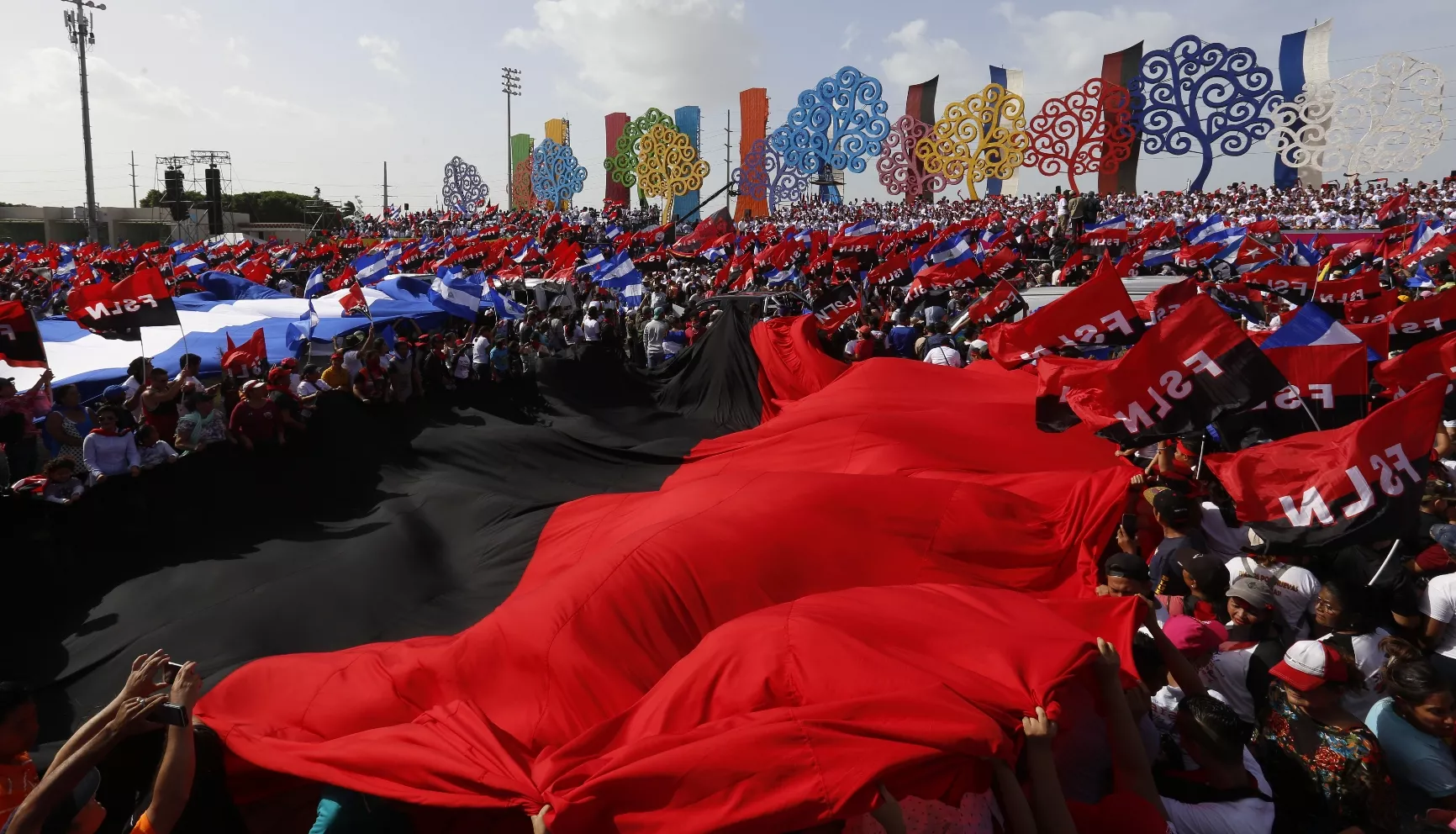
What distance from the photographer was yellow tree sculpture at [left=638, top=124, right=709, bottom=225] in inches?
2195

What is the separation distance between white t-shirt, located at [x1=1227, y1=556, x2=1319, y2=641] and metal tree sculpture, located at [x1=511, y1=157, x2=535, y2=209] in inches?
2854

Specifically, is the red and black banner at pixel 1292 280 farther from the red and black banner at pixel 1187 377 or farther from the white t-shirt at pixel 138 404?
the white t-shirt at pixel 138 404

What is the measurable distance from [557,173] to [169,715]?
68.1 metres

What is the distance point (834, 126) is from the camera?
48406 millimetres

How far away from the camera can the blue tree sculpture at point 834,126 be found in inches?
1844

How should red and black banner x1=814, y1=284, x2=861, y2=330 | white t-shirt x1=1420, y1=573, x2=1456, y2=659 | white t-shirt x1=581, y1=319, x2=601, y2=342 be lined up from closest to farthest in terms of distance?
white t-shirt x1=1420, y1=573, x2=1456, y2=659 < red and black banner x1=814, y1=284, x2=861, y2=330 < white t-shirt x1=581, y1=319, x2=601, y2=342

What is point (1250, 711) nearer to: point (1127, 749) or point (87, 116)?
point (1127, 749)

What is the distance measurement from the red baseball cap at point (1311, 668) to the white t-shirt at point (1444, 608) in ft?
5.32

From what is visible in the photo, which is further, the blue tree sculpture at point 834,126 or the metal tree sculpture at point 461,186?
the metal tree sculpture at point 461,186

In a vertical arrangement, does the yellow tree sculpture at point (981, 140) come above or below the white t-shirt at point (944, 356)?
above

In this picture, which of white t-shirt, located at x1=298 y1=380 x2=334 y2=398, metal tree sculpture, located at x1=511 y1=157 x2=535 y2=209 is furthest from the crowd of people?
metal tree sculpture, located at x1=511 y1=157 x2=535 y2=209

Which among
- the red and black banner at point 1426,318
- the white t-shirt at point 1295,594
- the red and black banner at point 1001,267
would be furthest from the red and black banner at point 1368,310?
the white t-shirt at point 1295,594

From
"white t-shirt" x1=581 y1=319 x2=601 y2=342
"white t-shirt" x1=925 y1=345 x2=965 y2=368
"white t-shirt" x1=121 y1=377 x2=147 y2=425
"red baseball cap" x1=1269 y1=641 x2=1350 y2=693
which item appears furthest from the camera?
"white t-shirt" x1=581 y1=319 x2=601 y2=342

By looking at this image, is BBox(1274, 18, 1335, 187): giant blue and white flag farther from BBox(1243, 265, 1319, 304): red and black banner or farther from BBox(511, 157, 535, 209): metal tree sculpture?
BBox(511, 157, 535, 209): metal tree sculpture
